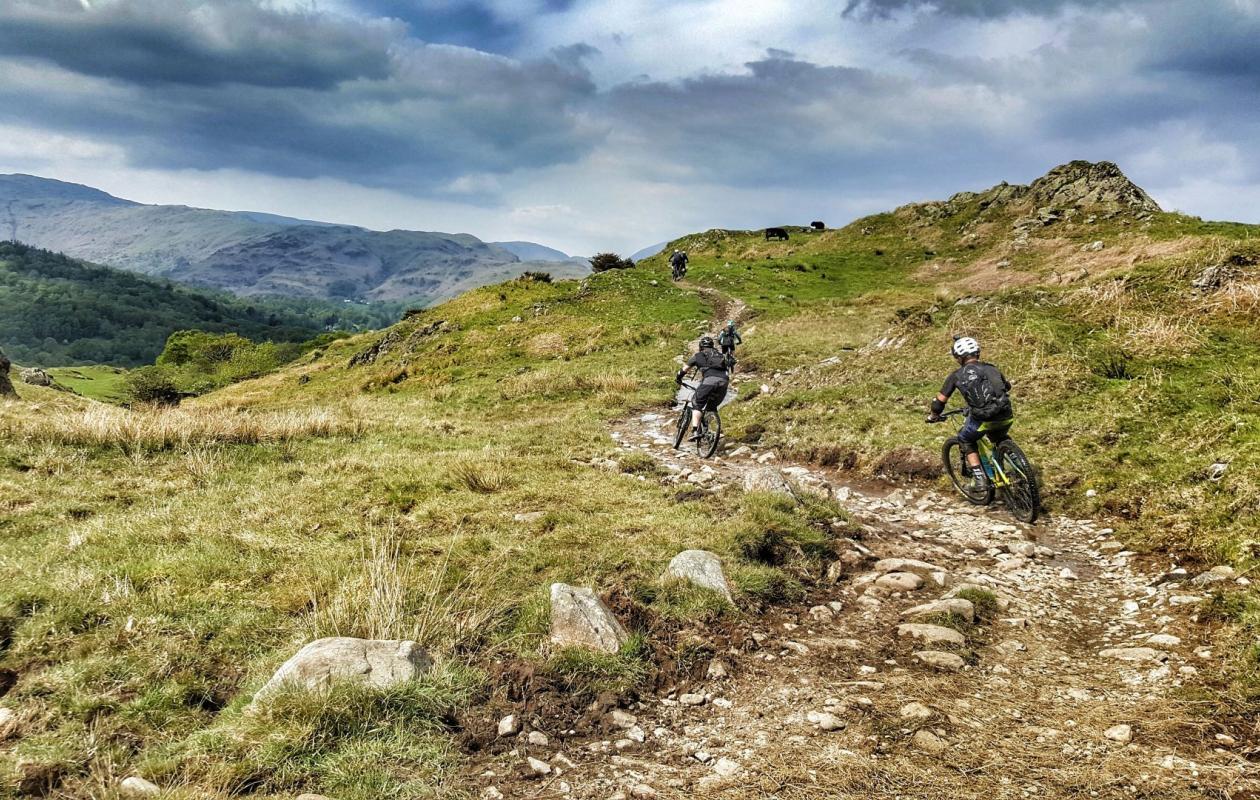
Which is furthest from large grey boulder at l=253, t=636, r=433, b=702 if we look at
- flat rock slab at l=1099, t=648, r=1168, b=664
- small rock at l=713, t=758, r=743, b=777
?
flat rock slab at l=1099, t=648, r=1168, b=664

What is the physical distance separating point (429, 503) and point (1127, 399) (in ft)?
45.0

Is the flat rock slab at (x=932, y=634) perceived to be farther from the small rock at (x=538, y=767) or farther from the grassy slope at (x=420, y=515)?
the small rock at (x=538, y=767)

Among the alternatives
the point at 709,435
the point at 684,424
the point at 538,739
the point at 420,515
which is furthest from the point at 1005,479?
the point at 420,515

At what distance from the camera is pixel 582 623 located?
595 centimetres

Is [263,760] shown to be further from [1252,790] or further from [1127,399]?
[1127,399]

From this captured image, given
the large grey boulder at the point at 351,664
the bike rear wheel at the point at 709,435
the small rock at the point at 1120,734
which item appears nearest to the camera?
the small rock at the point at 1120,734

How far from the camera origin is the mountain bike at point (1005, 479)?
9969 millimetres

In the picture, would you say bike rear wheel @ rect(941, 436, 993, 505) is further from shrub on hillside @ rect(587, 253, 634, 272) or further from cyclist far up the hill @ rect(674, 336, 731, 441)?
shrub on hillside @ rect(587, 253, 634, 272)

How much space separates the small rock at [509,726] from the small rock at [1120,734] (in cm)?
440

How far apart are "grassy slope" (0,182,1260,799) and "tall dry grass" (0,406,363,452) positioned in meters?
0.08

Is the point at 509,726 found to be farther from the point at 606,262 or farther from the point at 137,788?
the point at 606,262

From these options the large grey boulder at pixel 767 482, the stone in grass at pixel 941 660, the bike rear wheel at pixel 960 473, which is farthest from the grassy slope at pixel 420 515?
the stone in grass at pixel 941 660

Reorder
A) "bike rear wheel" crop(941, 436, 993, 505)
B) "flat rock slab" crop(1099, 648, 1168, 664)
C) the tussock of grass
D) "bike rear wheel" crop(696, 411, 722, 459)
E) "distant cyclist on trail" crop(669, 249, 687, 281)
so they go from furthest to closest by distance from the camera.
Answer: "distant cyclist on trail" crop(669, 249, 687, 281) → "bike rear wheel" crop(696, 411, 722, 459) → "bike rear wheel" crop(941, 436, 993, 505) → "flat rock slab" crop(1099, 648, 1168, 664) → the tussock of grass

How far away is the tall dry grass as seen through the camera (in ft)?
40.8
